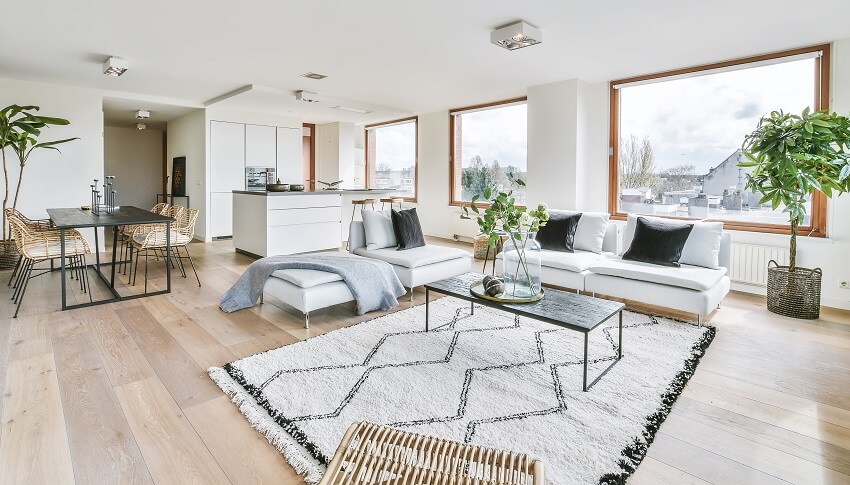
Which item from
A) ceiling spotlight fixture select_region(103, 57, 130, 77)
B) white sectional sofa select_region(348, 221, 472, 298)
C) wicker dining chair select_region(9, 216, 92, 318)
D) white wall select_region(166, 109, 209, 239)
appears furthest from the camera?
white wall select_region(166, 109, 209, 239)

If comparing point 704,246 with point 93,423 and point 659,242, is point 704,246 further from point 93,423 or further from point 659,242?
point 93,423

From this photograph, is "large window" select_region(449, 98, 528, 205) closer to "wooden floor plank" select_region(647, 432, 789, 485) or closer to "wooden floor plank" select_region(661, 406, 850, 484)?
"wooden floor plank" select_region(661, 406, 850, 484)

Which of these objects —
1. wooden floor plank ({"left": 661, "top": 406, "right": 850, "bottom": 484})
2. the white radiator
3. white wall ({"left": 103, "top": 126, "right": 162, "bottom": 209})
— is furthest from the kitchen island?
white wall ({"left": 103, "top": 126, "right": 162, "bottom": 209})

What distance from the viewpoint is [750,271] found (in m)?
4.66

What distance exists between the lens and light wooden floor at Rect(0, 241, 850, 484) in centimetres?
182

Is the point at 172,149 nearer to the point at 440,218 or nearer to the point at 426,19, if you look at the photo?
the point at 440,218

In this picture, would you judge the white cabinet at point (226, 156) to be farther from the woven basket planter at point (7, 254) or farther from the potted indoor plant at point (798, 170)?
the potted indoor plant at point (798, 170)

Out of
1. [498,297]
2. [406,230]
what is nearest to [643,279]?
[498,297]

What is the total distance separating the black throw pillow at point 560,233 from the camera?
4.73 meters

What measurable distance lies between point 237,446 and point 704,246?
4.01 m

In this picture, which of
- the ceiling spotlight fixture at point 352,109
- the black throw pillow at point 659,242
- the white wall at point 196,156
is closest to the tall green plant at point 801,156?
the black throw pillow at point 659,242

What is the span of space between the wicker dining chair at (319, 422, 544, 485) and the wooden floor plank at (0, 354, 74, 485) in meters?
1.28

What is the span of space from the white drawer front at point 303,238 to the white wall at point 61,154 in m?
3.06

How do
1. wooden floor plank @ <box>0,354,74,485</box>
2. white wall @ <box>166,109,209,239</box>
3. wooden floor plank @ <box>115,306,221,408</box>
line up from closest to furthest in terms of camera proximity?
wooden floor plank @ <box>0,354,74,485</box> < wooden floor plank @ <box>115,306,221,408</box> < white wall @ <box>166,109,209,239</box>
